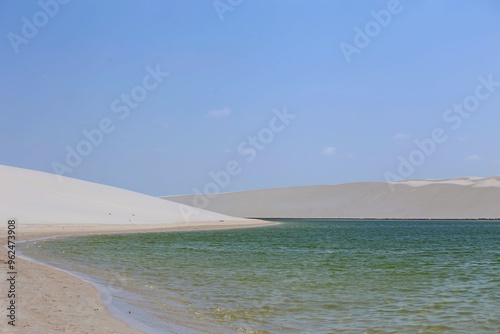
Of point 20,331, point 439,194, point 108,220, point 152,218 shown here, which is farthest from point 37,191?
point 439,194

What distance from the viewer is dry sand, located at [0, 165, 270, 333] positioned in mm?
11742

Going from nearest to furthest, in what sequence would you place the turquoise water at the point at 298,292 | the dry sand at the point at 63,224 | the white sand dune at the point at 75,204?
the dry sand at the point at 63,224 → the turquoise water at the point at 298,292 → the white sand dune at the point at 75,204

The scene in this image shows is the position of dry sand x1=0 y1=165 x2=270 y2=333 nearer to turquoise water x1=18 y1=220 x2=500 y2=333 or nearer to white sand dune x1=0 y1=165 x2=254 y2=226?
white sand dune x1=0 y1=165 x2=254 y2=226

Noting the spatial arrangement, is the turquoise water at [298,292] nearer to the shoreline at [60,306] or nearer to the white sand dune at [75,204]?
the shoreline at [60,306]

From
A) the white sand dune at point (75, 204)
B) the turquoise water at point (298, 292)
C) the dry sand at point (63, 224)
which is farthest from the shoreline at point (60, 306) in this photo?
the white sand dune at point (75, 204)

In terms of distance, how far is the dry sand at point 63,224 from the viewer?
11742 millimetres

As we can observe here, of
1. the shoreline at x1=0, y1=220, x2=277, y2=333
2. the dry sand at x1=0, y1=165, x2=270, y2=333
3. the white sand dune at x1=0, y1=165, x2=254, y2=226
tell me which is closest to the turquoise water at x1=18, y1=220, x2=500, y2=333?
the shoreline at x1=0, y1=220, x2=277, y2=333

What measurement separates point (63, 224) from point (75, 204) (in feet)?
46.1

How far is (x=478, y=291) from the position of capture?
63.1 feet

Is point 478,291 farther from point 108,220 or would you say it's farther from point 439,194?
point 439,194

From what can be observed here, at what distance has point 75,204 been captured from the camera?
75.6 metres

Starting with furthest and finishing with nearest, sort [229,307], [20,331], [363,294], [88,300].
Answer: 1. [363,294]
2. [229,307]
3. [88,300]
4. [20,331]

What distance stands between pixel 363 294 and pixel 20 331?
36.7 ft

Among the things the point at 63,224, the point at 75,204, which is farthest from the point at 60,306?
the point at 75,204
